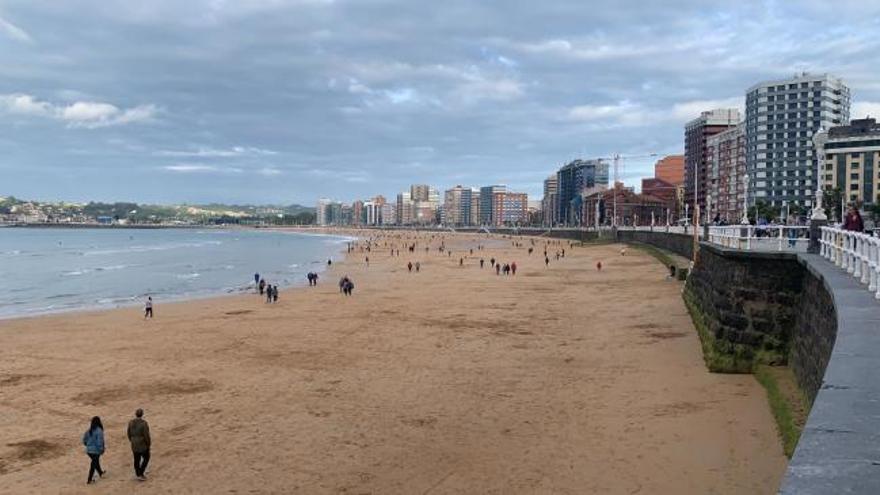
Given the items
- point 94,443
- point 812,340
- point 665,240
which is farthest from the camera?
point 665,240

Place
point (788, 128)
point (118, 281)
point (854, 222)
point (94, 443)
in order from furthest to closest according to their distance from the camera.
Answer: point (788, 128), point (118, 281), point (854, 222), point (94, 443)

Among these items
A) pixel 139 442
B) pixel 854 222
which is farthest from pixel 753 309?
pixel 139 442

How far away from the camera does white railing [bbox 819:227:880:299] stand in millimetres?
12375

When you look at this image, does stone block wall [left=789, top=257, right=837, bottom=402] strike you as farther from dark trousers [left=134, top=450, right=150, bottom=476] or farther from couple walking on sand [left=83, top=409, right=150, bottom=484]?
dark trousers [left=134, top=450, right=150, bottom=476]

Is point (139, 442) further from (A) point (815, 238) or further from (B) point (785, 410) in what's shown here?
(A) point (815, 238)

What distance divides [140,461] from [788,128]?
546ft

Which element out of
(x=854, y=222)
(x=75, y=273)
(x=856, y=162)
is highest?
(x=856, y=162)

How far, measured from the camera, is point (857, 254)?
14.1 metres

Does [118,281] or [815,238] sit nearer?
[815,238]

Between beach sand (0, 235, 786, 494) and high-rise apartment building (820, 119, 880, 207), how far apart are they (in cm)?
11565

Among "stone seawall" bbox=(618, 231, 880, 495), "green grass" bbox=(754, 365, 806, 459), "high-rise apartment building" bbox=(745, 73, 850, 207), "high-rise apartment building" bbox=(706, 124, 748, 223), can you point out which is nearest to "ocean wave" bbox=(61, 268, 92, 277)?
"stone seawall" bbox=(618, 231, 880, 495)

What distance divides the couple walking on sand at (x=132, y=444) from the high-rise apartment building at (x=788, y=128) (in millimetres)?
158556

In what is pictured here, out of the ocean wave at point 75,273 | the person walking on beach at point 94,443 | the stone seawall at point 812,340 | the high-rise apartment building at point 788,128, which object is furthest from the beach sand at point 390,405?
the high-rise apartment building at point 788,128

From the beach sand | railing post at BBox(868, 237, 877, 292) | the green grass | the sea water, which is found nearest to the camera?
railing post at BBox(868, 237, 877, 292)
